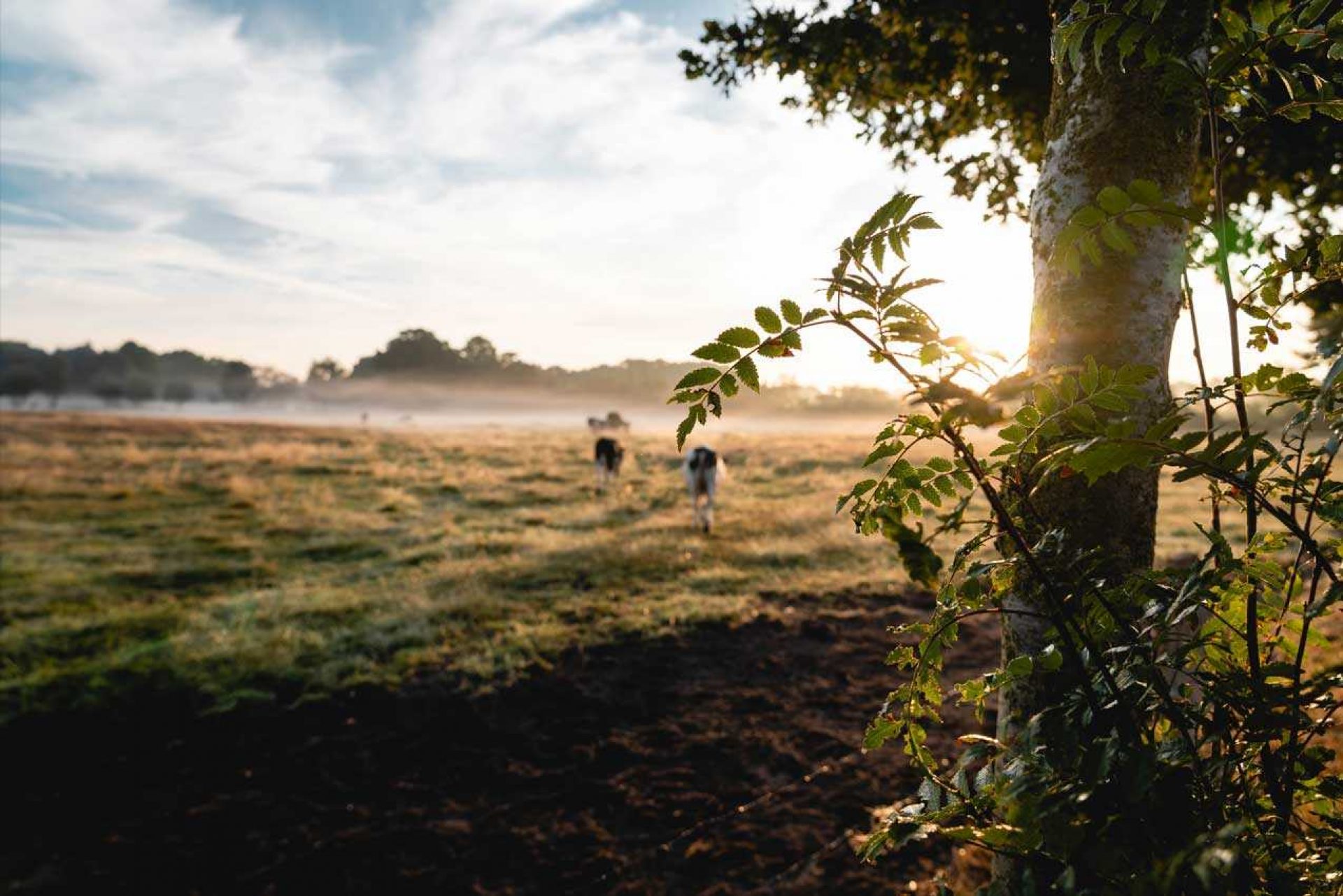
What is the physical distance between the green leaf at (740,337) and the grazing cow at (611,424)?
44264mm

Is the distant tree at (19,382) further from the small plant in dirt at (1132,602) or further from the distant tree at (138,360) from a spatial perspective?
the small plant in dirt at (1132,602)

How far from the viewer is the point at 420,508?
51.5 feet

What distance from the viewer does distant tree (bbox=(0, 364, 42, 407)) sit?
106562 mm

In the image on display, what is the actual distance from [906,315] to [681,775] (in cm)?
433

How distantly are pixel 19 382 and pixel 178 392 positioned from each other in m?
25.0

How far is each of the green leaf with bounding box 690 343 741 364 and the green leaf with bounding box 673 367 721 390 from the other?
3cm

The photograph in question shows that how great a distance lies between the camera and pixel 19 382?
353ft

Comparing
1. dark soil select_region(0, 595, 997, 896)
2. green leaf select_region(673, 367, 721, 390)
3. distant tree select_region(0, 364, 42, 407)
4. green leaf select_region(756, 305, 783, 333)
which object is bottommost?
dark soil select_region(0, 595, 997, 896)

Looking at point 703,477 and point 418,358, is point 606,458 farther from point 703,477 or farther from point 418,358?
point 418,358

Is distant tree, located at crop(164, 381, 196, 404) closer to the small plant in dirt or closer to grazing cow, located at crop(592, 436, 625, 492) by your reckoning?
grazing cow, located at crop(592, 436, 625, 492)

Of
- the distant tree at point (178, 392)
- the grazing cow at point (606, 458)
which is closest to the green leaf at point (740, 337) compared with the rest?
the grazing cow at point (606, 458)

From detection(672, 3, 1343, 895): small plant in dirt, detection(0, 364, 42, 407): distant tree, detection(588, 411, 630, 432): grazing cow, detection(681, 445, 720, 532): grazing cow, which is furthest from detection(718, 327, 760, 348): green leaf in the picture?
detection(0, 364, 42, 407): distant tree

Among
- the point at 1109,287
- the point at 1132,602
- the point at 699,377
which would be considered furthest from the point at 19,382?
the point at 1132,602

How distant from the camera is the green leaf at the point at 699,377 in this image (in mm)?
1289
